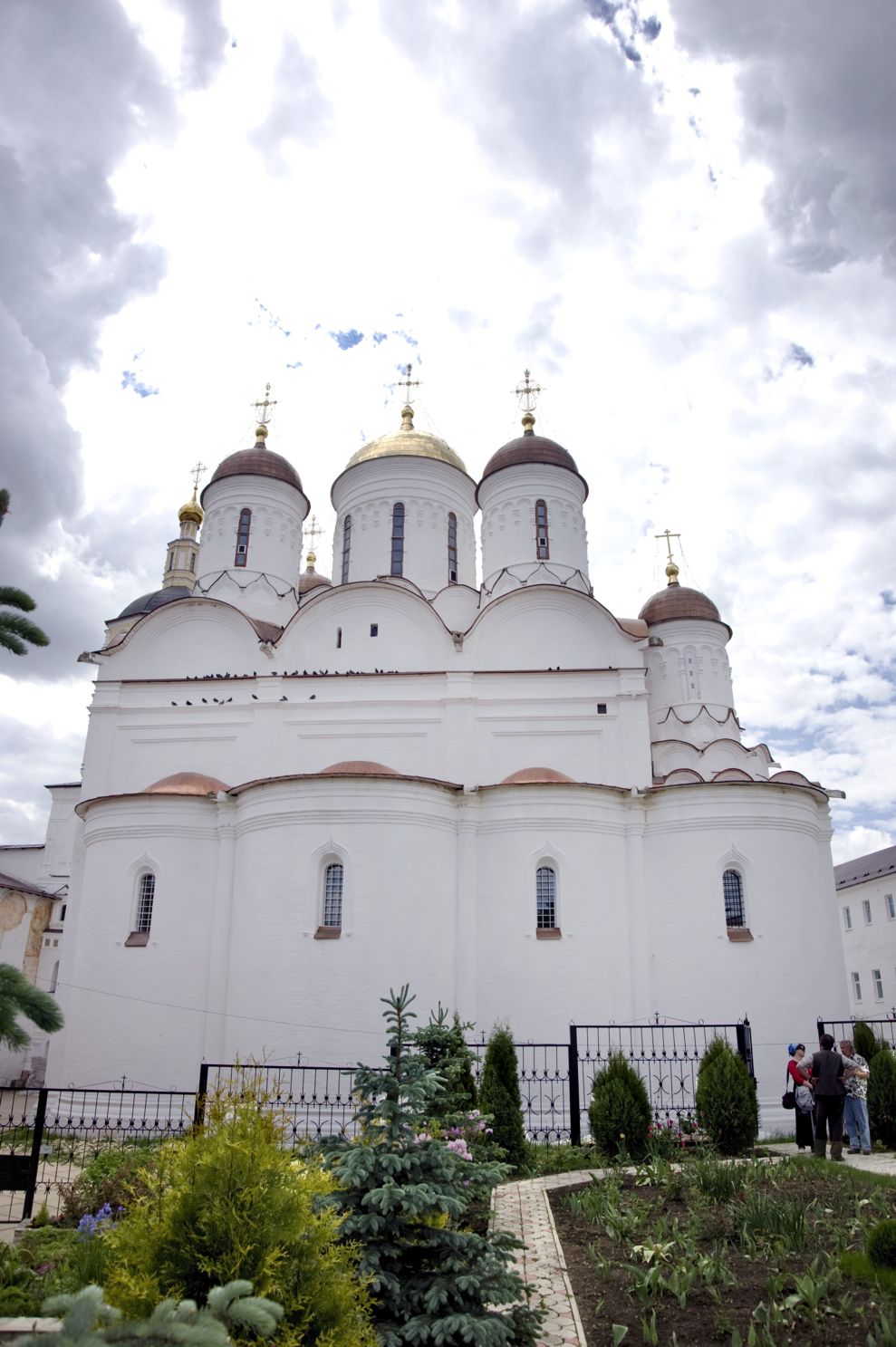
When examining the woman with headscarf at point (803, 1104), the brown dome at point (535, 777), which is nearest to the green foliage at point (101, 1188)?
the woman with headscarf at point (803, 1104)

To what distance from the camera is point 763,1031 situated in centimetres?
1473

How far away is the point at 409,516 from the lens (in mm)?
22906

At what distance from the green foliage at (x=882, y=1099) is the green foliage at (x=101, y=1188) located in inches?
300

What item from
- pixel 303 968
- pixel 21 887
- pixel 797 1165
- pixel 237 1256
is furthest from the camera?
pixel 21 887

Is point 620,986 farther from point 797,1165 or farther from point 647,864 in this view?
point 797,1165

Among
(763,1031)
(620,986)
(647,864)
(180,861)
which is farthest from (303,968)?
(763,1031)

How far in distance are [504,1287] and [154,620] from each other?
17.1 m

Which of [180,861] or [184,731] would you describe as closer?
[180,861]

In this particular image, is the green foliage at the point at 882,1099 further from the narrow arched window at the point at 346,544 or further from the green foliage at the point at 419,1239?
the narrow arched window at the point at 346,544

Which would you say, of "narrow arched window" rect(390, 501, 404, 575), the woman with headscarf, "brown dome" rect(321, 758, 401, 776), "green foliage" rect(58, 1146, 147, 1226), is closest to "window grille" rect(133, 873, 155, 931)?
"brown dome" rect(321, 758, 401, 776)

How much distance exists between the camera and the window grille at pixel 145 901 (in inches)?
636

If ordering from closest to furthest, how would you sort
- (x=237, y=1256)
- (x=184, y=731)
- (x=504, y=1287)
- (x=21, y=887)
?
(x=237, y=1256), (x=504, y=1287), (x=184, y=731), (x=21, y=887)

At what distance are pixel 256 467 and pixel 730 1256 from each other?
2113 cm

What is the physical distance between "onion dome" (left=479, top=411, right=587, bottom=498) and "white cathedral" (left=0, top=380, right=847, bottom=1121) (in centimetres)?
494
